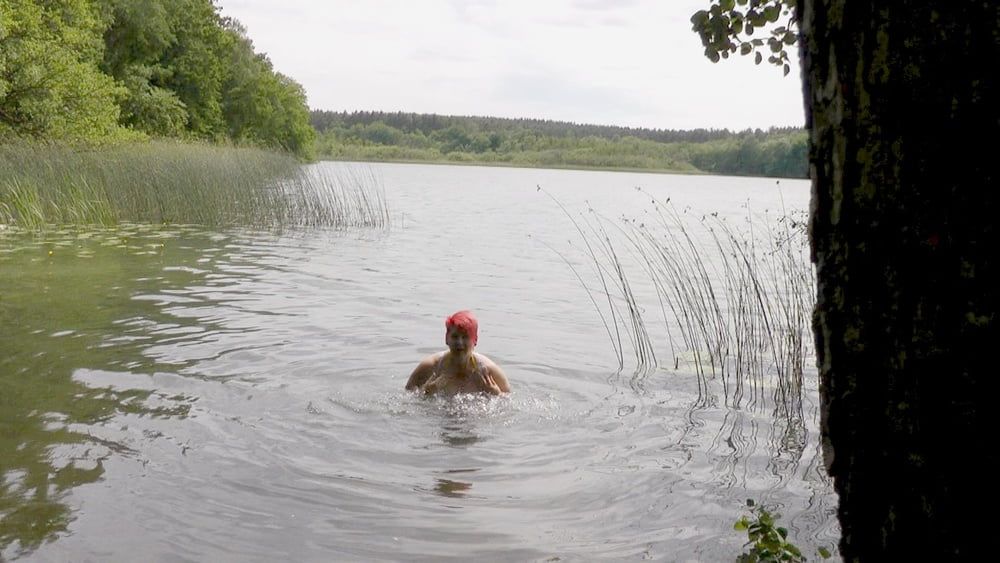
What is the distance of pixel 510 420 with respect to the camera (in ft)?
22.4

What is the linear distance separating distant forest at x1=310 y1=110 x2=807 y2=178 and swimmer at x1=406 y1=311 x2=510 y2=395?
169ft

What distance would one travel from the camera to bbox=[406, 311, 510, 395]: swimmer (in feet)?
22.3

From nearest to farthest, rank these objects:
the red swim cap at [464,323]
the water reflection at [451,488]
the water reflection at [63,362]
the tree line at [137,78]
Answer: the water reflection at [63,362] → the water reflection at [451,488] → the red swim cap at [464,323] → the tree line at [137,78]

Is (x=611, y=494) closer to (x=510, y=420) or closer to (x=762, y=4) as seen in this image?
(x=510, y=420)

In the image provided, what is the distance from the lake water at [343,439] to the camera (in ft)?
14.6

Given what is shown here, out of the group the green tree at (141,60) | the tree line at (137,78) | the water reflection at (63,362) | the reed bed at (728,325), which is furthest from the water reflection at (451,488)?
the green tree at (141,60)

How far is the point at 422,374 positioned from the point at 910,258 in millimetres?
5967

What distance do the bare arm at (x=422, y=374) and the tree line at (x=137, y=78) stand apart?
1500 centimetres

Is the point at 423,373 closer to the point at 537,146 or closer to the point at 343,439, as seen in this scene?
the point at 343,439

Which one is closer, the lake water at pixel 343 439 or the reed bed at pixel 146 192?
the lake water at pixel 343 439

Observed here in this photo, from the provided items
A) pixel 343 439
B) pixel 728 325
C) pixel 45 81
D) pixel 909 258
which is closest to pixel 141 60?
pixel 45 81

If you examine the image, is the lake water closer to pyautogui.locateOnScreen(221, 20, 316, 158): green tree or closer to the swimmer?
the swimmer

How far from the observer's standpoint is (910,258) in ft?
4.87

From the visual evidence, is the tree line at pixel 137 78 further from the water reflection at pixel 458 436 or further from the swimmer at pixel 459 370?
the water reflection at pixel 458 436
